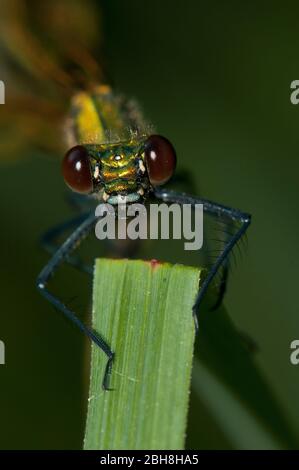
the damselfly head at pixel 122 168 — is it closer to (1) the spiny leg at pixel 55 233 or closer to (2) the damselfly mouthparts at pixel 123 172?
(2) the damselfly mouthparts at pixel 123 172

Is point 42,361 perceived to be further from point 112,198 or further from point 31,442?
point 112,198

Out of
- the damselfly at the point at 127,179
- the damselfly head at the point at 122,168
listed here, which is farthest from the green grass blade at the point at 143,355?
the damselfly head at the point at 122,168

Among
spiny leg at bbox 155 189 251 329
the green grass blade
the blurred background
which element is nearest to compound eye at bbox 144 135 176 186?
spiny leg at bbox 155 189 251 329

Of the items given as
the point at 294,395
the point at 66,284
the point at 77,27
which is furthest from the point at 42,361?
the point at 77,27

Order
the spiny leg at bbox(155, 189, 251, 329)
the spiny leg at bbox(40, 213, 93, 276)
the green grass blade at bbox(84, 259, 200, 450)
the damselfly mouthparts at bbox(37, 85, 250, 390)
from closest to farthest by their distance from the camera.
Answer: the green grass blade at bbox(84, 259, 200, 450)
the spiny leg at bbox(155, 189, 251, 329)
the damselfly mouthparts at bbox(37, 85, 250, 390)
the spiny leg at bbox(40, 213, 93, 276)

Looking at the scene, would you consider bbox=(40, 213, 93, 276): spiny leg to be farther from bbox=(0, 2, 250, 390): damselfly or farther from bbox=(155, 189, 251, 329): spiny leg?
bbox=(155, 189, 251, 329): spiny leg

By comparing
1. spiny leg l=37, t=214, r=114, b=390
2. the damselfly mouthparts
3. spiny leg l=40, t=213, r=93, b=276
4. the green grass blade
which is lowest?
the green grass blade
